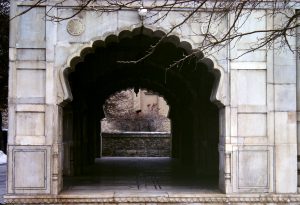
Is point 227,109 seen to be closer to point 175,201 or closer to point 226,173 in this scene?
point 226,173

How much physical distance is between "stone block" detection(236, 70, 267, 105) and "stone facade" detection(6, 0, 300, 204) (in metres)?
0.02

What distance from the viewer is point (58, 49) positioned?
34.1 ft

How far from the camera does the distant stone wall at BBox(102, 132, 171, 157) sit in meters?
29.1

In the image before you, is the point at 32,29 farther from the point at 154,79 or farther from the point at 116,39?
the point at 154,79

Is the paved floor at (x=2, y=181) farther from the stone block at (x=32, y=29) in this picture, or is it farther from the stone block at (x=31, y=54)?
the stone block at (x=32, y=29)

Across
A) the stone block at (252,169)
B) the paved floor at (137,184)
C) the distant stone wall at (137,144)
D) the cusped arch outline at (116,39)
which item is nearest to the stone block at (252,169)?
the stone block at (252,169)

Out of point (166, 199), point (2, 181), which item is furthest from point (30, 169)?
point (2, 181)

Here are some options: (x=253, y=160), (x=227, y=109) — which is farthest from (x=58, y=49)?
(x=253, y=160)

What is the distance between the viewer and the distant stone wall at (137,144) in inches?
1147

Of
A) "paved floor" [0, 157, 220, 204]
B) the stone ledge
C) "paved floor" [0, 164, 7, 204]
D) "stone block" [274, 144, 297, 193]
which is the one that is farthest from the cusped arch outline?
"paved floor" [0, 164, 7, 204]

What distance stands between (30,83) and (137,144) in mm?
19654

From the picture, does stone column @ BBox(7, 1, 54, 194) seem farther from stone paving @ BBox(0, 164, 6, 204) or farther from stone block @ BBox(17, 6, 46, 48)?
stone paving @ BBox(0, 164, 6, 204)

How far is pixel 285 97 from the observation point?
10.5 meters

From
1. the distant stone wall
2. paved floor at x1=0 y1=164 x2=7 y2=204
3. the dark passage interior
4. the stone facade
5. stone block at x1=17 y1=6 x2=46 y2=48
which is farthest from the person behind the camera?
the distant stone wall
